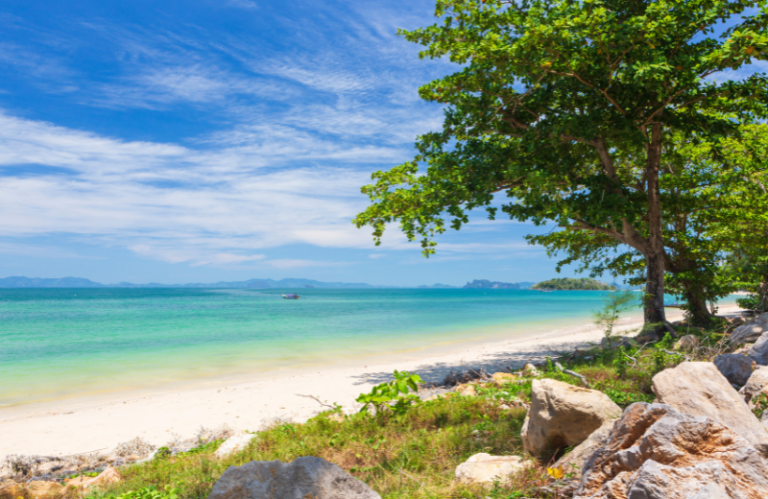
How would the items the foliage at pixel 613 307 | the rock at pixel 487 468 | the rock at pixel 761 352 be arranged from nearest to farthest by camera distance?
the rock at pixel 487 468 < the rock at pixel 761 352 < the foliage at pixel 613 307

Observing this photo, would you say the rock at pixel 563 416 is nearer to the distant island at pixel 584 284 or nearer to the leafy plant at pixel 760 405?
the leafy plant at pixel 760 405

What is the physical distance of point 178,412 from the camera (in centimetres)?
1002

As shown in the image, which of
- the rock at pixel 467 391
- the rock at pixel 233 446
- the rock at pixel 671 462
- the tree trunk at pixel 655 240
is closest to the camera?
the rock at pixel 671 462

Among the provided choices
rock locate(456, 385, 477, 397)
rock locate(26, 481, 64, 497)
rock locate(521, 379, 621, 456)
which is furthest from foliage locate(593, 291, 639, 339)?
rock locate(26, 481, 64, 497)

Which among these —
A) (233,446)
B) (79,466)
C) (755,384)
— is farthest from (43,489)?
(755,384)

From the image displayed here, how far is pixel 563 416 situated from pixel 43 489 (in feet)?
19.7

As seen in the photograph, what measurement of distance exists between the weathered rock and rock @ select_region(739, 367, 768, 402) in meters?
0.84

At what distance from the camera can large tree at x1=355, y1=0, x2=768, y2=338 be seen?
9875mm

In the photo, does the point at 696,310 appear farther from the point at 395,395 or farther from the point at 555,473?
the point at 555,473

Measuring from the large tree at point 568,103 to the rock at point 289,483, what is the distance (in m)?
8.48

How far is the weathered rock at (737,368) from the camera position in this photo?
18.3 feet

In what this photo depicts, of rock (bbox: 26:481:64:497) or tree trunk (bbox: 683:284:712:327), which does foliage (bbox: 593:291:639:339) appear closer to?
tree trunk (bbox: 683:284:712:327)

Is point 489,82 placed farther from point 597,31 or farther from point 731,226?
point 731,226

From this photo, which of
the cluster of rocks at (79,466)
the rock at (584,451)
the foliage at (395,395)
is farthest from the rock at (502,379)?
the cluster of rocks at (79,466)
